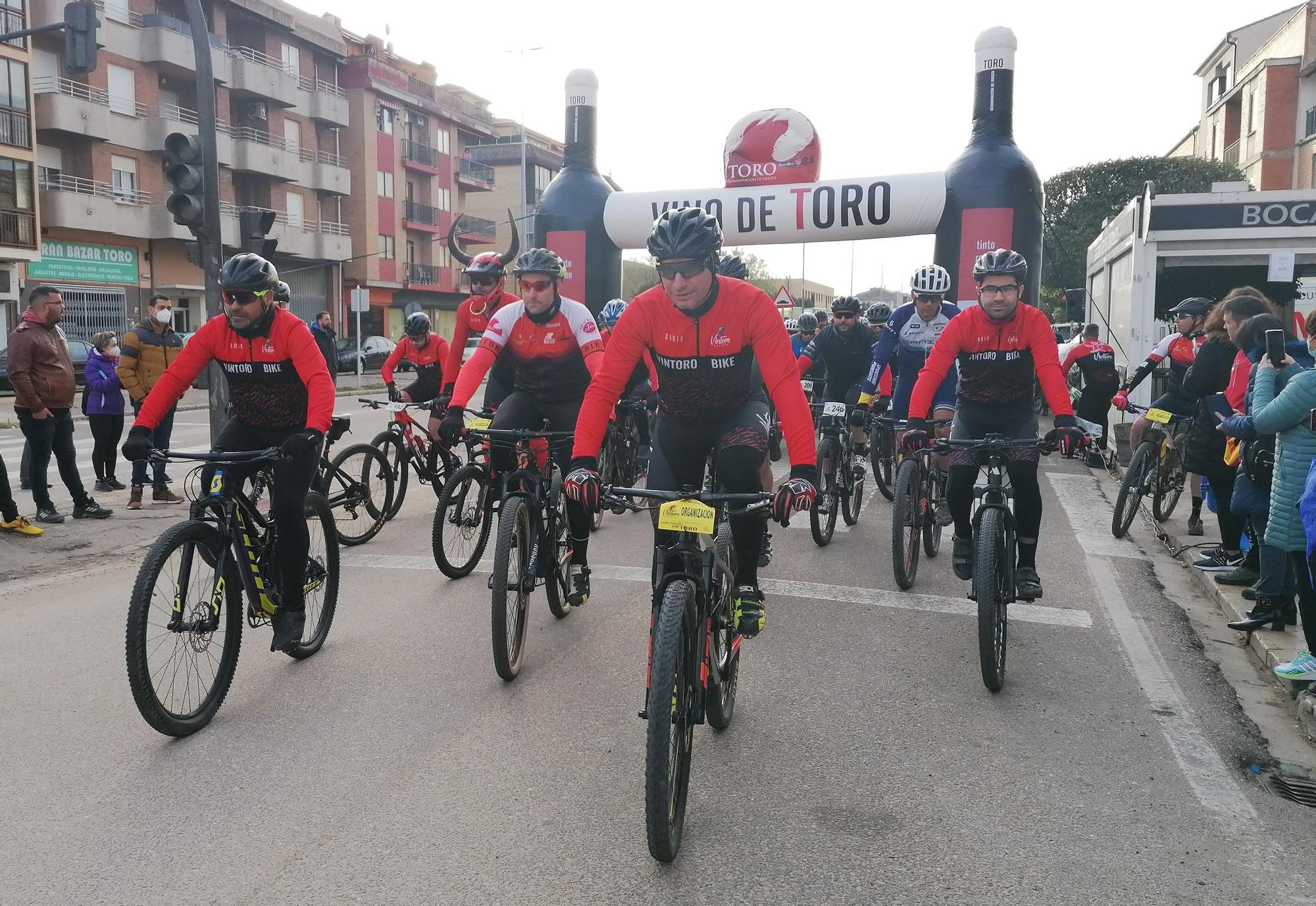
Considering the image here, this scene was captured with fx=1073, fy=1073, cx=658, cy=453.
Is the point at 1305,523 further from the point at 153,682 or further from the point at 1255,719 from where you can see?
the point at 153,682

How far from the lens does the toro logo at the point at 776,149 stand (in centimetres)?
1602

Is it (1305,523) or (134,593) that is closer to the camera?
(134,593)

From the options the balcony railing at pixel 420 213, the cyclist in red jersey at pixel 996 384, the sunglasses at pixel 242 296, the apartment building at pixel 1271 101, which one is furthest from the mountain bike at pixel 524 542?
the balcony railing at pixel 420 213

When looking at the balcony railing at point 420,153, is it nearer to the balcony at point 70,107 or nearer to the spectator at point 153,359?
the balcony at point 70,107

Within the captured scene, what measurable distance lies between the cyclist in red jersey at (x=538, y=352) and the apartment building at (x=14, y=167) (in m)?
29.4

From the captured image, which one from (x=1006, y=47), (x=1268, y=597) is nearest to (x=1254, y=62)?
(x=1006, y=47)

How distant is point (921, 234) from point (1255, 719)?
457 inches

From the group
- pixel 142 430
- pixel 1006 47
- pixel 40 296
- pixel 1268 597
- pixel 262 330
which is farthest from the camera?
pixel 1006 47

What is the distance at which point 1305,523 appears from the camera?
4.65 meters

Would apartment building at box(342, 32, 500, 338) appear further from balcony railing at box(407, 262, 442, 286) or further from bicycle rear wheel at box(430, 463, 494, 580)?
bicycle rear wheel at box(430, 463, 494, 580)

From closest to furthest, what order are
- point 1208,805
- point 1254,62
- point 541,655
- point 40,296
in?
1. point 1208,805
2. point 541,655
3. point 40,296
4. point 1254,62

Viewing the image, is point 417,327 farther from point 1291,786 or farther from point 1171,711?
point 1291,786

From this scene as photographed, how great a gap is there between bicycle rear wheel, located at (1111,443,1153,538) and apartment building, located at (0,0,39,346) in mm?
30693

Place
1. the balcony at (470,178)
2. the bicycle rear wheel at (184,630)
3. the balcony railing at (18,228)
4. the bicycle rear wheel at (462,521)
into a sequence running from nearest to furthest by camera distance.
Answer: the bicycle rear wheel at (184,630), the bicycle rear wheel at (462,521), the balcony railing at (18,228), the balcony at (470,178)
